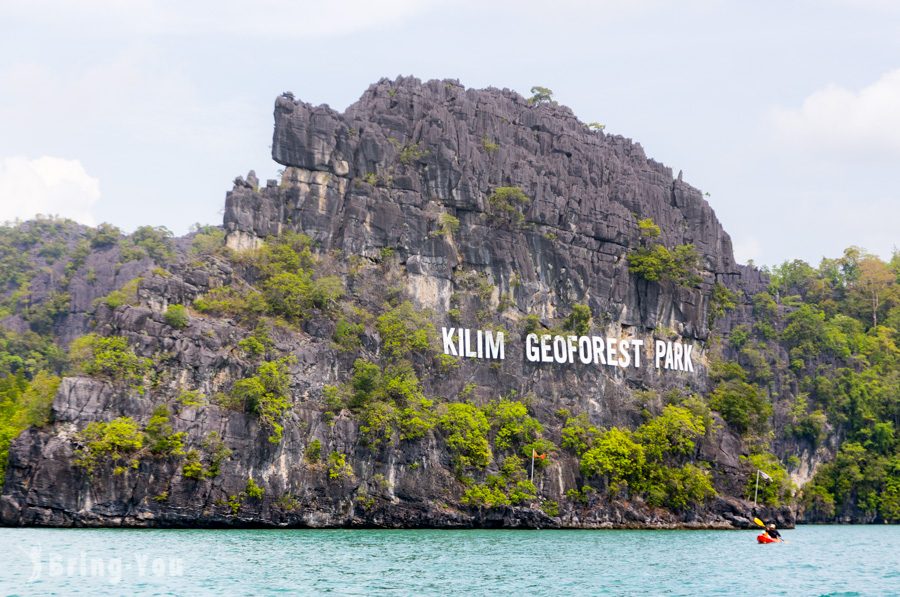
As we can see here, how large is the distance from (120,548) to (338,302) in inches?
1368

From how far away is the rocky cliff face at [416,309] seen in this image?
6488 centimetres

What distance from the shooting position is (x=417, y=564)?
45531 mm

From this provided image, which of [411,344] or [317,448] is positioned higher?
[411,344]

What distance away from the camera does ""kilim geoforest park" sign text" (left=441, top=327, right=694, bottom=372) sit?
83.6 m

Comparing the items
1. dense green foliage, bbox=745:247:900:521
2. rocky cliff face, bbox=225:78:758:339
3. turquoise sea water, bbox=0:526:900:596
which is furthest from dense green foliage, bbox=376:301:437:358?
dense green foliage, bbox=745:247:900:521

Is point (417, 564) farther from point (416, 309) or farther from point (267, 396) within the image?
point (416, 309)

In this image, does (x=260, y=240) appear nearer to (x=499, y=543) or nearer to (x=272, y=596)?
(x=499, y=543)

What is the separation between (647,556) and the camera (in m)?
52.1

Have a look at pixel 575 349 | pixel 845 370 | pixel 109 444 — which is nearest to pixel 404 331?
pixel 575 349

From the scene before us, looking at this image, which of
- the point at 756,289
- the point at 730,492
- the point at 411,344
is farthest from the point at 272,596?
the point at 756,289

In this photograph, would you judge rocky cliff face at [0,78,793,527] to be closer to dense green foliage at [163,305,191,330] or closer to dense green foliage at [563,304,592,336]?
dense green foliage at [163,305,191,330]

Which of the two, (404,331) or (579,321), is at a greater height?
(579,321)

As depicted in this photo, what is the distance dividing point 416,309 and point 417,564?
129 feet

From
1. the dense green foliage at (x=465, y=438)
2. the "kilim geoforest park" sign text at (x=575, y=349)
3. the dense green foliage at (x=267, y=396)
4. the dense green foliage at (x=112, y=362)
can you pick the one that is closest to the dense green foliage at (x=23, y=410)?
the dense green foliage at (x=112, y=362)
